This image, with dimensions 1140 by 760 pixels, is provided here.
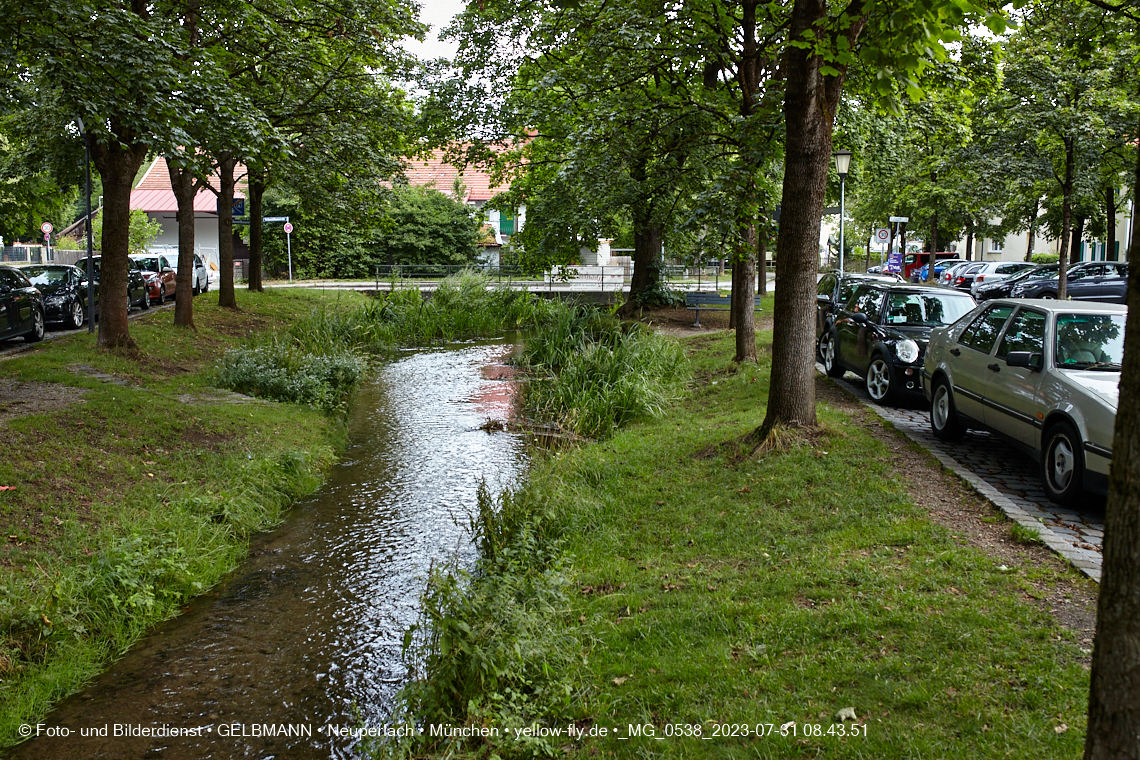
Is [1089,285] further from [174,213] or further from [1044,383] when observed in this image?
[174,213]

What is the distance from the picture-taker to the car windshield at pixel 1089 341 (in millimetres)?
7883

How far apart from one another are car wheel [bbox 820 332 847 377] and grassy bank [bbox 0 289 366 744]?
801cm

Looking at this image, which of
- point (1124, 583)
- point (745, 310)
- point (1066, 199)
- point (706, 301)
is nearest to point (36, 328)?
point (745, 310)

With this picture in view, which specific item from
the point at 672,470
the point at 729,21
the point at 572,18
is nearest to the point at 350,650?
the point at 672,470

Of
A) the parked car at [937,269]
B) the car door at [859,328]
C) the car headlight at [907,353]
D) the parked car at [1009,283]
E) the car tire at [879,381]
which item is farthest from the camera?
the parked car at [937,269]

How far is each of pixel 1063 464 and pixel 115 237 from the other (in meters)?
14.3

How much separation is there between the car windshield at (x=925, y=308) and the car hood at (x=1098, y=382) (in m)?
5.40

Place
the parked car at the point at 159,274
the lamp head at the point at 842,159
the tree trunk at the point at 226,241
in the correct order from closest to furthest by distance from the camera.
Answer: the lamp head at the point at 842,159 < the tree trunk at the point at 226,241 < the parked car at the point at 159,274

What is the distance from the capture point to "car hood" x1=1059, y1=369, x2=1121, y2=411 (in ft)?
23.0

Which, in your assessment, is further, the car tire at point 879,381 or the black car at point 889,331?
the car tire at point 879,381

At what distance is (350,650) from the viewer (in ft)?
21.2

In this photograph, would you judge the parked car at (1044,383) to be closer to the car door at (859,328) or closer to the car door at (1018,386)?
the car door at (1018,386)

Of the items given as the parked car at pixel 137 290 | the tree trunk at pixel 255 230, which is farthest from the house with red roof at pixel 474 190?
the parked car at pixel 137 290

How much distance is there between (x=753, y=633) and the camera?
206 inches
